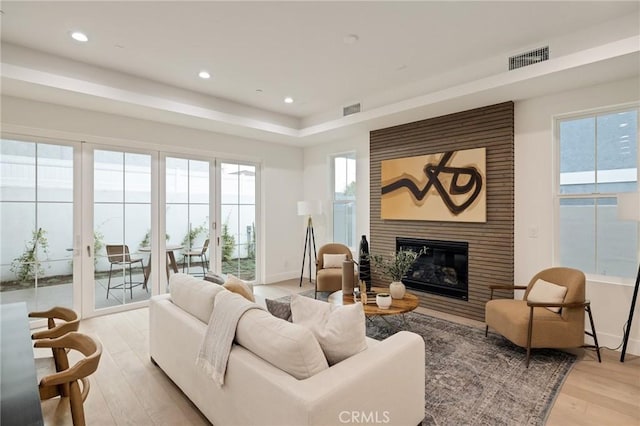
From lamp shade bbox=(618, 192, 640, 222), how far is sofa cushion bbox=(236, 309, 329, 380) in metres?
3.03

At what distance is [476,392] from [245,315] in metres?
1.92

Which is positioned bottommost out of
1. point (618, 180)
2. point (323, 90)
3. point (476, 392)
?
point (476, 392)

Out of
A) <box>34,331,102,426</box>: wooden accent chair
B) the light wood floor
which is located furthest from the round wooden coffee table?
<box>34,331,102,426</box>: wooden accent chair

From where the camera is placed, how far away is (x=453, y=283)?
14.6 ft

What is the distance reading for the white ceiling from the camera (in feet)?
8.79

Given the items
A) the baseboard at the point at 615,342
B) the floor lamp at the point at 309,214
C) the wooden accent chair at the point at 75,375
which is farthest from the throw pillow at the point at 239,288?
the baseboard at the point at 615,342

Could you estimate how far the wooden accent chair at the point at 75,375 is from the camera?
1319 millimetres

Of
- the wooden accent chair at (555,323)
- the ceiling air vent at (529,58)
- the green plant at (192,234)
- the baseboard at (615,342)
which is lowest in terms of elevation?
the baseboard at (615,342)

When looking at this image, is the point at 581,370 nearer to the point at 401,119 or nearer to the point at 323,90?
the point at 401,119

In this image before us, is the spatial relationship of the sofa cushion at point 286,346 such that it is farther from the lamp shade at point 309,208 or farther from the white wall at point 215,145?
the lamp shade at point 309,208

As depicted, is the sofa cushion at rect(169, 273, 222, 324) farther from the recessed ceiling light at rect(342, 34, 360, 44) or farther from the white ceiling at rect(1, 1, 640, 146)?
the recessed ceiling light at rect(342, 34, 360, 44)

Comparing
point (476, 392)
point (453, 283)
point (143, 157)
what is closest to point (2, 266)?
point (143, 157)

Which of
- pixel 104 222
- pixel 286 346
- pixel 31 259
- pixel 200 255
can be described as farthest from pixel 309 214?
pixel 286 346

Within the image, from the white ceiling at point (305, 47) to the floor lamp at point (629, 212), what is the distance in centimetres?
121
